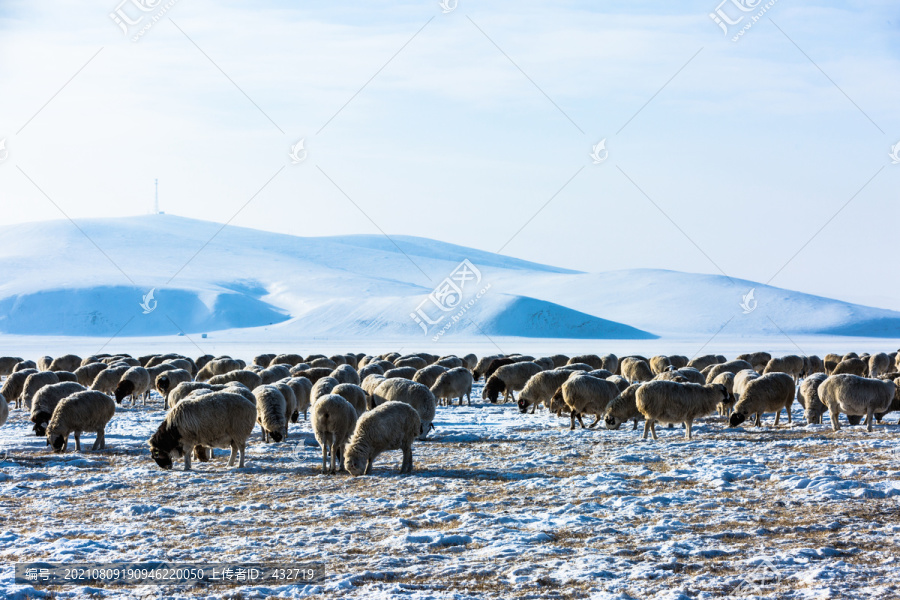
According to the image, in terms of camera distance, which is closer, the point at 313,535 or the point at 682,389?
the point at 313,535

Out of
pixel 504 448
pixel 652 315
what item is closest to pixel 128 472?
pixel 504 448

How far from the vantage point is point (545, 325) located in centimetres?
10400

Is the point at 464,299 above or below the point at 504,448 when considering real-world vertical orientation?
above

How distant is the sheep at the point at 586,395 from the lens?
59.1 ft

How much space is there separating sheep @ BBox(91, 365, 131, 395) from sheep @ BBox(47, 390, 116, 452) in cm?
920

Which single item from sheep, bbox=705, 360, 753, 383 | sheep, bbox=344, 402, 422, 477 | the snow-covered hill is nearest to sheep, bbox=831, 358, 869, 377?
sheep, bbox=705, 360, 753, 383

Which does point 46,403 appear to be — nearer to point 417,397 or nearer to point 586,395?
point 417,397

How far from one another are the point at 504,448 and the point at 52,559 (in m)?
8.61

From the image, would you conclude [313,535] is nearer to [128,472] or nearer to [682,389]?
[128,472]

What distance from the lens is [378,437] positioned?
12.6 metres

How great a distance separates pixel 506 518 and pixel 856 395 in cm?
951

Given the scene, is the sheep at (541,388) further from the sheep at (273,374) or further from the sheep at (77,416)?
the sheep at (77,416)

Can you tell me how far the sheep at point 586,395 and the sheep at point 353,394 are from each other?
15.2ft
